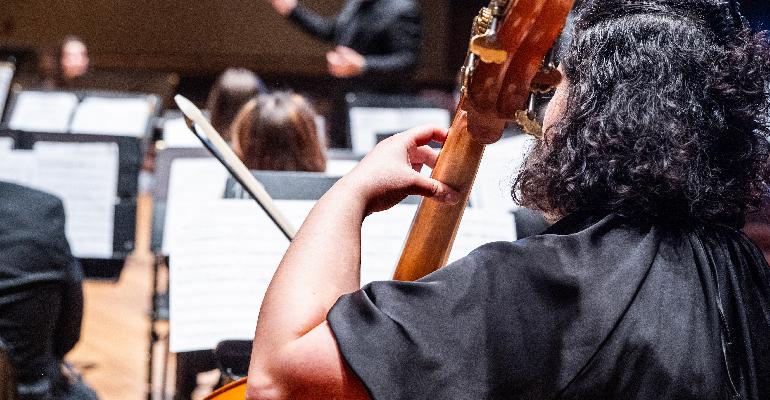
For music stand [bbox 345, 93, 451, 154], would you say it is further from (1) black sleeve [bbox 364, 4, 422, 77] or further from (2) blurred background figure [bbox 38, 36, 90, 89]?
(2) blurred background figure [bbox 38, 36, 90, 89]

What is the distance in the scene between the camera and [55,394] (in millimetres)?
2367

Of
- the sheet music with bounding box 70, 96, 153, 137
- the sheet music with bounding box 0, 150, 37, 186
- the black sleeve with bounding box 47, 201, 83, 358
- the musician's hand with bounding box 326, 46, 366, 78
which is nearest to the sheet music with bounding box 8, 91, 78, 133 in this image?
the sheet music with bounding box 70, 96, 153, 137

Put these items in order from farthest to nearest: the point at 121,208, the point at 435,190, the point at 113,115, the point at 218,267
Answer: the point at 113,115
the point at 121,208
the point at 218,267
the point at 435,190

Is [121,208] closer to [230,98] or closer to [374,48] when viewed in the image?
[230,98]

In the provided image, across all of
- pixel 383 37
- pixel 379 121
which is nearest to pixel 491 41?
pixel 379 121

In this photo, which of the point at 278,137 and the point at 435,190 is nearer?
the point at 435,190

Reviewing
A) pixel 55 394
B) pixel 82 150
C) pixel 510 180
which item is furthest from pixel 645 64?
pixel 82 150

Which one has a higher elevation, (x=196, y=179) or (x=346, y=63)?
(x=346, y=63)

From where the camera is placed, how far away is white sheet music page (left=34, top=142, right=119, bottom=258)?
127 inches

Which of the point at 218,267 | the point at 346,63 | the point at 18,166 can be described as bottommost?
the point at 18,166

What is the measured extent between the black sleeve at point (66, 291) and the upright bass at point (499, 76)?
4.49 feet

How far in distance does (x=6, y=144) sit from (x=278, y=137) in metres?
1.21

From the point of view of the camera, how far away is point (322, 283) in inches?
42.3

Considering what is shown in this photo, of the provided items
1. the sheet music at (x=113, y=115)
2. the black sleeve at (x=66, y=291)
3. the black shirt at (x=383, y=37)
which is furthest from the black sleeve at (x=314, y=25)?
the black sleeve at (x=66, y=291)
